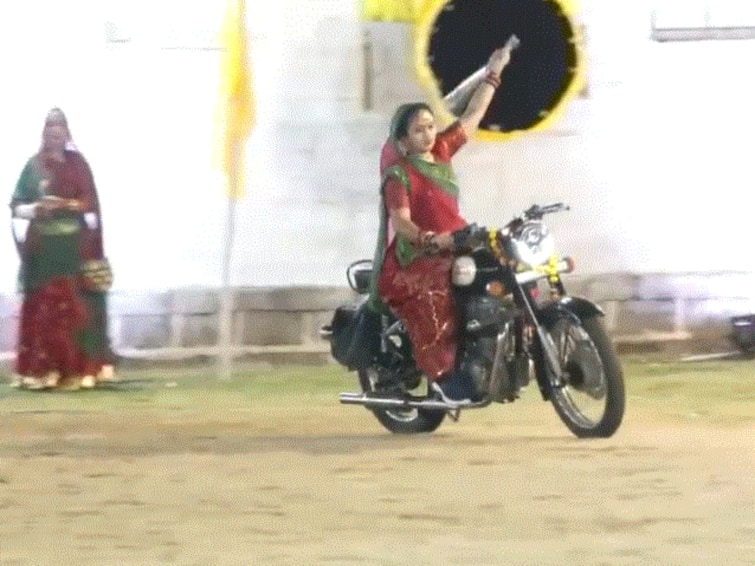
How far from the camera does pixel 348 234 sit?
12414mm

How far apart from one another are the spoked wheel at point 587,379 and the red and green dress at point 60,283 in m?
3.76

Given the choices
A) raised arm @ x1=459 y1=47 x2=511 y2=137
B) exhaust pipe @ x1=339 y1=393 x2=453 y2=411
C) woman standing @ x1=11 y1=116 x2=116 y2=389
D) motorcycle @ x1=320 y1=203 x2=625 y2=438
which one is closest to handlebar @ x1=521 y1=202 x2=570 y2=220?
motorcycle @ x1=320 y1=203 x2=625 y2=438

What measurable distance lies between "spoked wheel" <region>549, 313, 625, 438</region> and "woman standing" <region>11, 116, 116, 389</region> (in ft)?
12.3

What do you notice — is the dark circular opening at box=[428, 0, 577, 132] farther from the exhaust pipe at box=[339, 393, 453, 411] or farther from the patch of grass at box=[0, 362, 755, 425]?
the exhaust pipe at box=[339, 393, 453, 411]

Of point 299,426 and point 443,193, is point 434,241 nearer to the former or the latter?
point 443,193

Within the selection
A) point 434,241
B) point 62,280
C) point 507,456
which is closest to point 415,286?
point 434,241

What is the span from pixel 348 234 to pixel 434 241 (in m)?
3.83

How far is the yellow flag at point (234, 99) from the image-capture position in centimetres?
1220

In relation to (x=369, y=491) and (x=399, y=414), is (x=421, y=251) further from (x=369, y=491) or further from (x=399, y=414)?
(x=369, y=491)

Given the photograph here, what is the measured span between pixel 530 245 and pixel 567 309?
31 centimetres

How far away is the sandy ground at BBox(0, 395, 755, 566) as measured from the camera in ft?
21.1

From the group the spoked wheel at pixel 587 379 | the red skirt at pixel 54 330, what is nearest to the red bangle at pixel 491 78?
the spoked wheel at pixel 587 379

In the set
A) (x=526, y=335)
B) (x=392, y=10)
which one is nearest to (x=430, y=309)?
(x=526, y=335)

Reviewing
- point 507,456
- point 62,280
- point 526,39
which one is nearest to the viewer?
point 507,456
